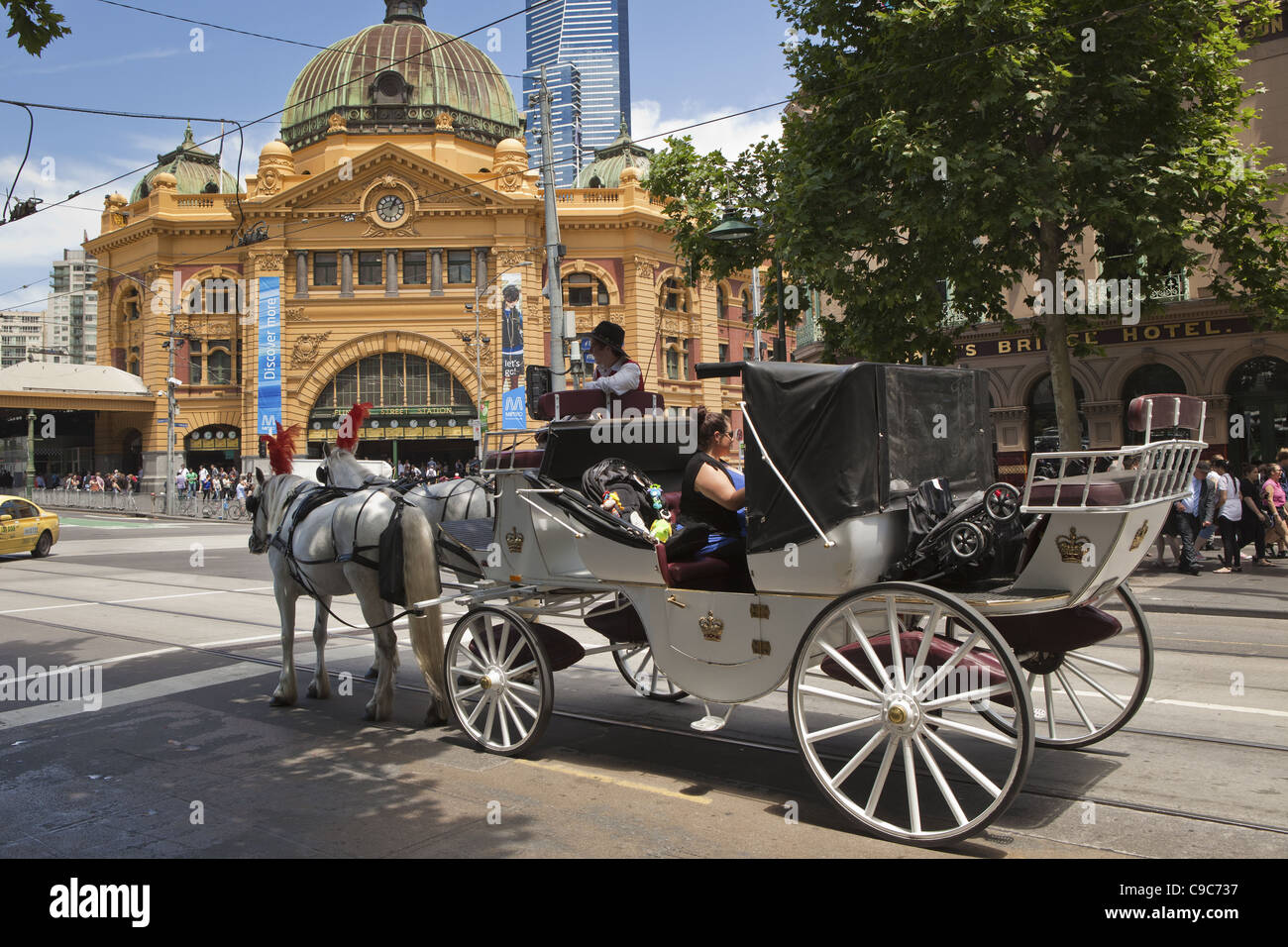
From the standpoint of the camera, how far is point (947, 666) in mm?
4312

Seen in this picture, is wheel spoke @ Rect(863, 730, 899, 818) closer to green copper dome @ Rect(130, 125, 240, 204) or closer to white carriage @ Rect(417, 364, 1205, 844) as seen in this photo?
white carriage @ Rect(417, 364, 1205, 844)

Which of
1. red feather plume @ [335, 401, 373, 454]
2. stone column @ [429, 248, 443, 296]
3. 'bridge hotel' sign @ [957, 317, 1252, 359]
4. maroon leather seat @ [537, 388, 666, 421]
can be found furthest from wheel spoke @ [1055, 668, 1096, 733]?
stone column @ [429, 248, 443, 296]

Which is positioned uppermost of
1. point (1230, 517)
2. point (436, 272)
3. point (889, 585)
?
point (436, 272)

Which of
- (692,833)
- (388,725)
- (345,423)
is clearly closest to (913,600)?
(692,833)

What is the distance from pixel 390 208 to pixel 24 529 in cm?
3092

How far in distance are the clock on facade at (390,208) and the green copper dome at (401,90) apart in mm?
5427

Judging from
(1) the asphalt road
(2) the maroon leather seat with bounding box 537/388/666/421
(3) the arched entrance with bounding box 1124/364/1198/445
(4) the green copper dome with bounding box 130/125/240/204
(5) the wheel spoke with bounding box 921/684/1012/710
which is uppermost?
(4) the green copper dome with bounding box 130/125/240/204

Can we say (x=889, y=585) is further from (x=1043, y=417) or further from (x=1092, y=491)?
(x=1043, y=417)

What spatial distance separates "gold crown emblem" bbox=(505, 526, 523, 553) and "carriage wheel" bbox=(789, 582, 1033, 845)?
232 cm

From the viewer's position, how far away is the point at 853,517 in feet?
15.3

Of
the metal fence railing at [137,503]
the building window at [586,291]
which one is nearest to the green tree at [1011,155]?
the metal fence railing at [137,503]

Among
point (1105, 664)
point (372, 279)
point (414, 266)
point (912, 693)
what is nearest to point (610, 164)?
point (414, 266)

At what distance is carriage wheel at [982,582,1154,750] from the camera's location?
5348 millimetres

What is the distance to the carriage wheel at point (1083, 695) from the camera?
211 inches
